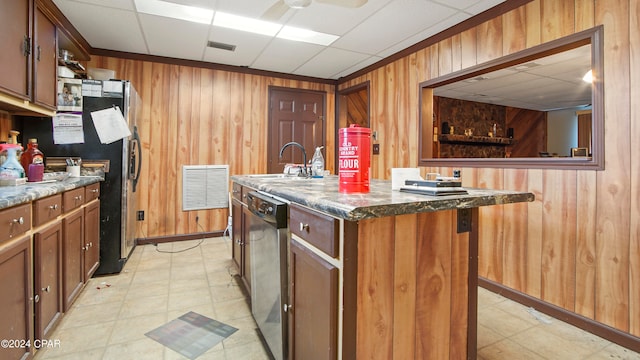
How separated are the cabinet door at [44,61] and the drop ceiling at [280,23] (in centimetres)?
34

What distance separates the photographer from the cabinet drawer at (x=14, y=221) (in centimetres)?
128

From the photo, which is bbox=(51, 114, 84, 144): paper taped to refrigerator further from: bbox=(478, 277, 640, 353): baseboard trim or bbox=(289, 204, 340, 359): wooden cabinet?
bbox=(478, 277, 640, 353): baseboard trim

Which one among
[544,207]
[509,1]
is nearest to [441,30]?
[509,1]

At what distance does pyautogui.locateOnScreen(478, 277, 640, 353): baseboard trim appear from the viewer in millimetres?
1850

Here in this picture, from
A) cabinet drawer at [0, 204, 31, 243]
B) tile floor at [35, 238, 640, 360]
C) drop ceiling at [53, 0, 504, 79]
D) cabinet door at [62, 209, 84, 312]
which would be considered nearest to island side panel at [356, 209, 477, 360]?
tile floor at [35, 238, 640, 360]

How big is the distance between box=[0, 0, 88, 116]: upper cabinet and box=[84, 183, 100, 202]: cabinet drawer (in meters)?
0.67

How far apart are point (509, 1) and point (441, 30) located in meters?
0.66

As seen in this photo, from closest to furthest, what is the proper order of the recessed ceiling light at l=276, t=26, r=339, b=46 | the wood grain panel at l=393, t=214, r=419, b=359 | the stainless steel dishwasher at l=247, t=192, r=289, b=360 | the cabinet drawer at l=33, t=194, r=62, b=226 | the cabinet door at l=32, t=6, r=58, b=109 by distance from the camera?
the wood grain panel at l=393, t=214, r=419, b=359
the stainless steel dishwasher at l=247, t=192, r=289, b=360
the cabinet drawer at l=33, t=194, r=62, b=226
the cabinet door at l=32, t=6, r=58, b=109
the recessed ceiling light at l=276, t=26, r=339, b=46

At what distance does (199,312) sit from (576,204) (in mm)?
2733

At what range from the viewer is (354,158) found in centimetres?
120

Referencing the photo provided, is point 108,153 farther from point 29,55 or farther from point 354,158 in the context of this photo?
point 354,158

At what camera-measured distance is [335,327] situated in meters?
1.02

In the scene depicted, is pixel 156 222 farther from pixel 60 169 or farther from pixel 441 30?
pixel 441 30

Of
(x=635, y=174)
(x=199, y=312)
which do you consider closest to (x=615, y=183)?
(x=635, y=174)
